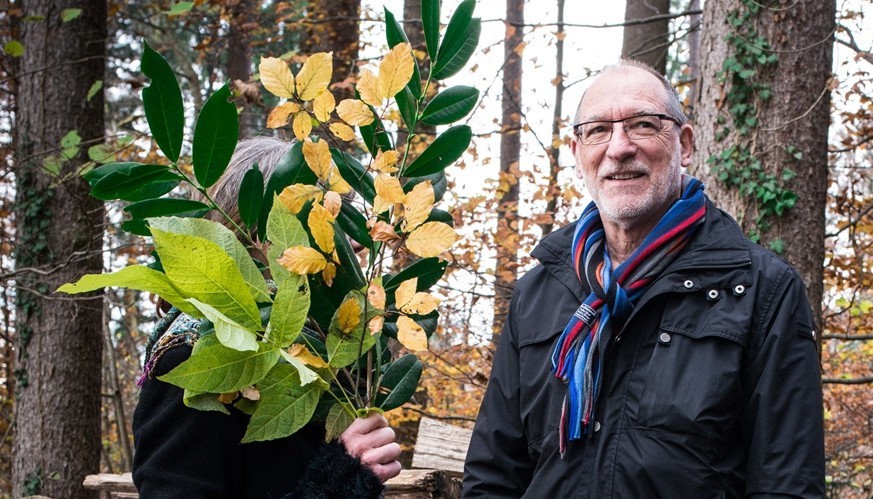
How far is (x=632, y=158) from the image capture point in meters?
2.06

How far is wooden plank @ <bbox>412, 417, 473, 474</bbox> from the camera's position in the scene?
3281mm

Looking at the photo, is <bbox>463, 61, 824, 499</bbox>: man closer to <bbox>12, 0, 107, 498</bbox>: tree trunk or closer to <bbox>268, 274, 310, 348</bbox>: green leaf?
<bbox>268, 274, 310, 348</bbox>: green leaf

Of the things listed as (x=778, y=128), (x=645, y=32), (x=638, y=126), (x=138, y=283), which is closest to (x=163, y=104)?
(x=138, y=283)

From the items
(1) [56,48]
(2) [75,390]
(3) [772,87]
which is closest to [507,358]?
(3) [772,87]

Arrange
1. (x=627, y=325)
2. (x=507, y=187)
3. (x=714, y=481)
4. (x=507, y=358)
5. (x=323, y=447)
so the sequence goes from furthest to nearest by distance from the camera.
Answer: (x=507, y=187) < (x=507, y=358) < (x=627, y=325) < (x=714, y=481) < (x=323, y=447)

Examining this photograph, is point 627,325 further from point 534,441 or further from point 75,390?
point 75,390

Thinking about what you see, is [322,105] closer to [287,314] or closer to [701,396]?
[287,314]

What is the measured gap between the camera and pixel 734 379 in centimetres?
172

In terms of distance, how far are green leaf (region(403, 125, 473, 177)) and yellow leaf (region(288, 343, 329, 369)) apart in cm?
41

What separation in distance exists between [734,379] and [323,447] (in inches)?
34.7

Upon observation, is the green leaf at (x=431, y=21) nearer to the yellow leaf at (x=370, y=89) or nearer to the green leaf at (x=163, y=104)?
the yellow leaf at (x=370, y=89)

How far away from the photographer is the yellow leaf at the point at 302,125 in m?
1.54

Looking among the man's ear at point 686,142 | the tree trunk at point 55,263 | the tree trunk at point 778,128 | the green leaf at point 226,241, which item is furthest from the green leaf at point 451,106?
the tree trunk at point 55,263

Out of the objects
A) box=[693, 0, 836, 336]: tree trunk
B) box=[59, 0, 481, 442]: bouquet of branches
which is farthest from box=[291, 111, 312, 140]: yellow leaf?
box=[693, 0, 836, 336]: tree trunk
